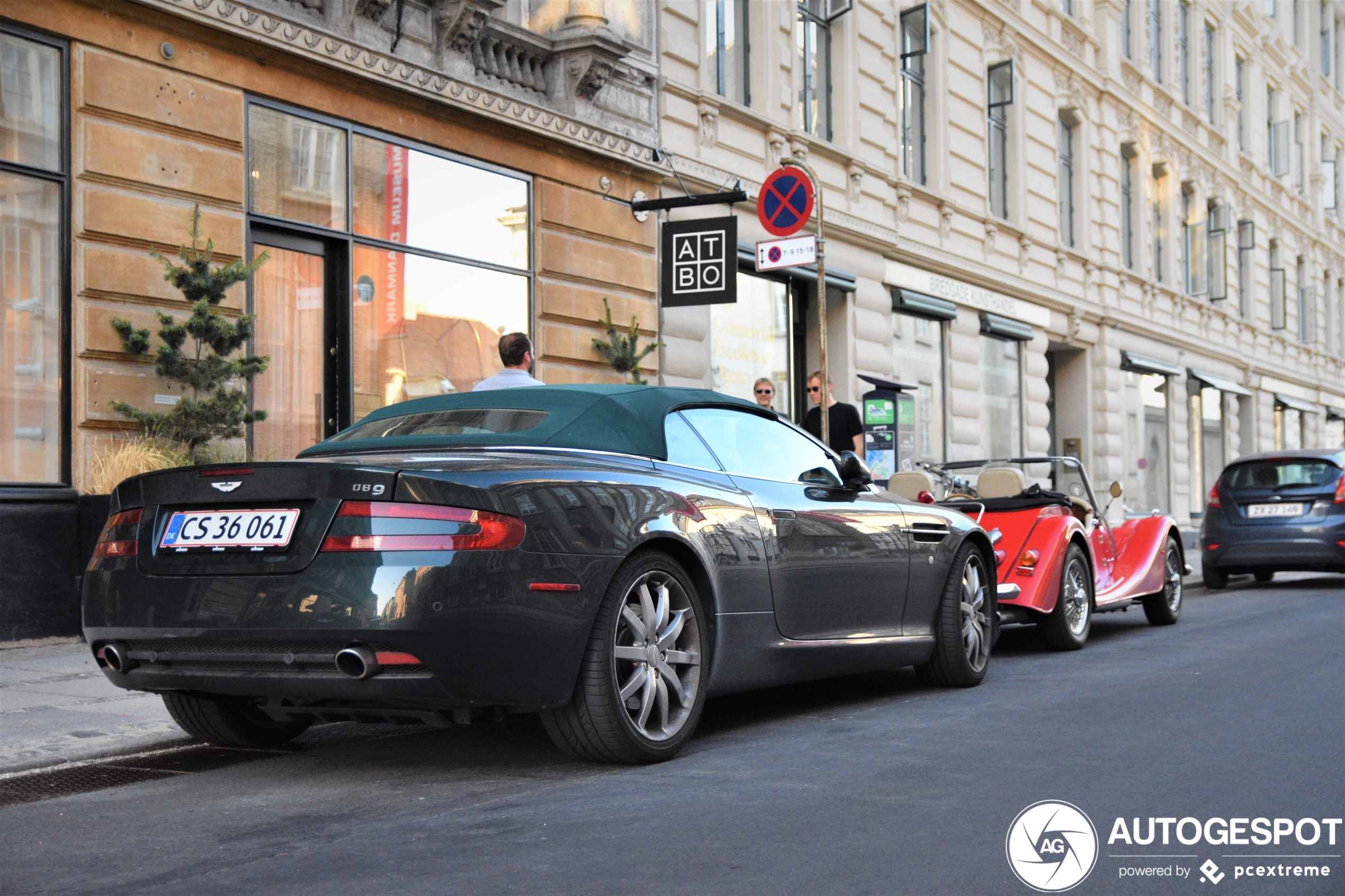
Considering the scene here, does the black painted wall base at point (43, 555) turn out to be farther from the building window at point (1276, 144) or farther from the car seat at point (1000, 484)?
the building window at point (1276, 144)

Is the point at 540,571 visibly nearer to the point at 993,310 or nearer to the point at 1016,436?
the point at 993,310

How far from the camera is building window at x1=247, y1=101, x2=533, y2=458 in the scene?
1083 centimetres

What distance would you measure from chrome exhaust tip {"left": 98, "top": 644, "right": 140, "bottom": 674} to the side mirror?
3.15 metres

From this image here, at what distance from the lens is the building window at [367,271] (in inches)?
426

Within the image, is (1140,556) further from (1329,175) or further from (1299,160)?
(1329,175)

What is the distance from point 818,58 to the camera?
59.7ft

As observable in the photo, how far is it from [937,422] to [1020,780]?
1658cm

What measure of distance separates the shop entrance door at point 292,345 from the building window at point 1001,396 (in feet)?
42.3

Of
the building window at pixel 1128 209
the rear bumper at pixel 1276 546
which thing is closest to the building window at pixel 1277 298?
the building window at pixel 1128 209

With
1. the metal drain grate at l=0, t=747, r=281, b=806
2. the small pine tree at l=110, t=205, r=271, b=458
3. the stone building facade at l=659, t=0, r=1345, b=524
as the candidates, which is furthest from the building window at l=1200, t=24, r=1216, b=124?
the metal drain grate at l=0, t=747, r=281, b=806

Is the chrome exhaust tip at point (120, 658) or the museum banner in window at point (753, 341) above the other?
the museum banner in window at point (753, 341)

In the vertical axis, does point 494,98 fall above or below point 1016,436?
above

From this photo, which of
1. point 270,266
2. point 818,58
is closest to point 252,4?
point 270,266

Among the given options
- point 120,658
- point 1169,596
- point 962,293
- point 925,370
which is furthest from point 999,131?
point 120,658
